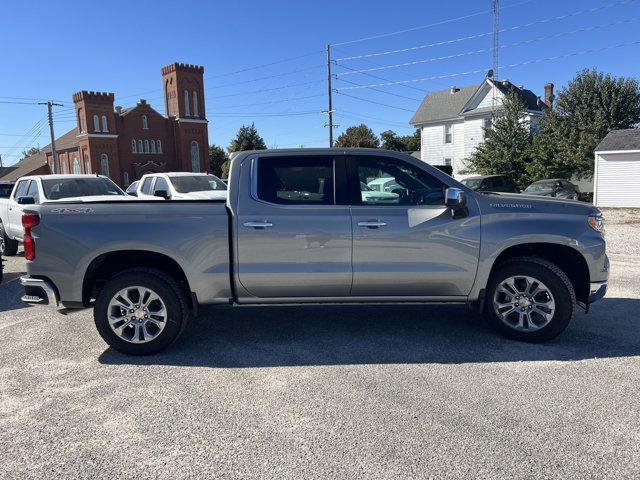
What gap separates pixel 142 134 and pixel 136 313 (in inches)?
2466

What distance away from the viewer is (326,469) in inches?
114

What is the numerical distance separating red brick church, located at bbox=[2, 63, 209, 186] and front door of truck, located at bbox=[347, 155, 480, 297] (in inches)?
2328

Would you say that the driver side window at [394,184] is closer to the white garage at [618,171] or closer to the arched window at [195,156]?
the white garage at [618,171]

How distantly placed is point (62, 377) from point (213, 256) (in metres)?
1.65

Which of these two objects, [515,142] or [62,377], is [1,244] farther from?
[515,142]

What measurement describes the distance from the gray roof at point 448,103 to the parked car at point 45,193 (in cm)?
3360

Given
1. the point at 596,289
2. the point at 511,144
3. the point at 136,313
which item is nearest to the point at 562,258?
the point at 596,289

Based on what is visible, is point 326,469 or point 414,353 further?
point 414,353

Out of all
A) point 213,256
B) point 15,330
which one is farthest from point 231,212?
point 15,330

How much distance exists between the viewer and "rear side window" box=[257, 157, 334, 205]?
481 cm

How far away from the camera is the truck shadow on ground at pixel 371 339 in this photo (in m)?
4.61

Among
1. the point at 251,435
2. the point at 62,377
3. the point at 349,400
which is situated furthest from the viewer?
the point at 62,377

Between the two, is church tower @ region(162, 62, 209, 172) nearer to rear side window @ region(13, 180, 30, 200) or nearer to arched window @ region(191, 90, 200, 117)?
arched window @ region(191, 90, 200, 117)

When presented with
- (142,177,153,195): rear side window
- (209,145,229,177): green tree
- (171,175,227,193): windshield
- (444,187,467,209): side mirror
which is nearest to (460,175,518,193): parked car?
(171,175,227,193): windshield
